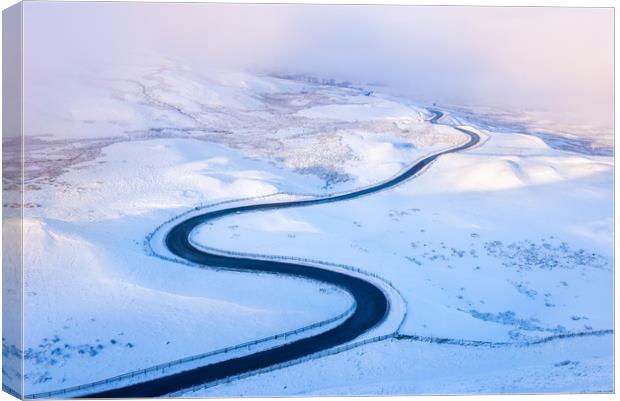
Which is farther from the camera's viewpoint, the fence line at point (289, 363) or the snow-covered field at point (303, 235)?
the snow-covered field at point (303, 235)

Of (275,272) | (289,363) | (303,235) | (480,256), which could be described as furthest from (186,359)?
(480,256)

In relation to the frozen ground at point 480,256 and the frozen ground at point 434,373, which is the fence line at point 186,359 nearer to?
the frozen ground at point 434,373

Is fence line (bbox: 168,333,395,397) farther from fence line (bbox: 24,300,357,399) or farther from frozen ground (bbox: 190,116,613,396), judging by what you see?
fence line (bbox: 24,300,357,399)

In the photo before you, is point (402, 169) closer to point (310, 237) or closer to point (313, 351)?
point (310, 237)

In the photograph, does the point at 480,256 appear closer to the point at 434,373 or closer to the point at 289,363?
the point at 434,373

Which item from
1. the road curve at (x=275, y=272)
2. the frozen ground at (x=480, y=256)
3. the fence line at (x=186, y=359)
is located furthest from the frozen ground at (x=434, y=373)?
the fence line at (x=186, y=359)

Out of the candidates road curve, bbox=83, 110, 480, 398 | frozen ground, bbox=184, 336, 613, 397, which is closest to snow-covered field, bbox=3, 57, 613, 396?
frozen ground, bbox=184, 336, 613, 397
